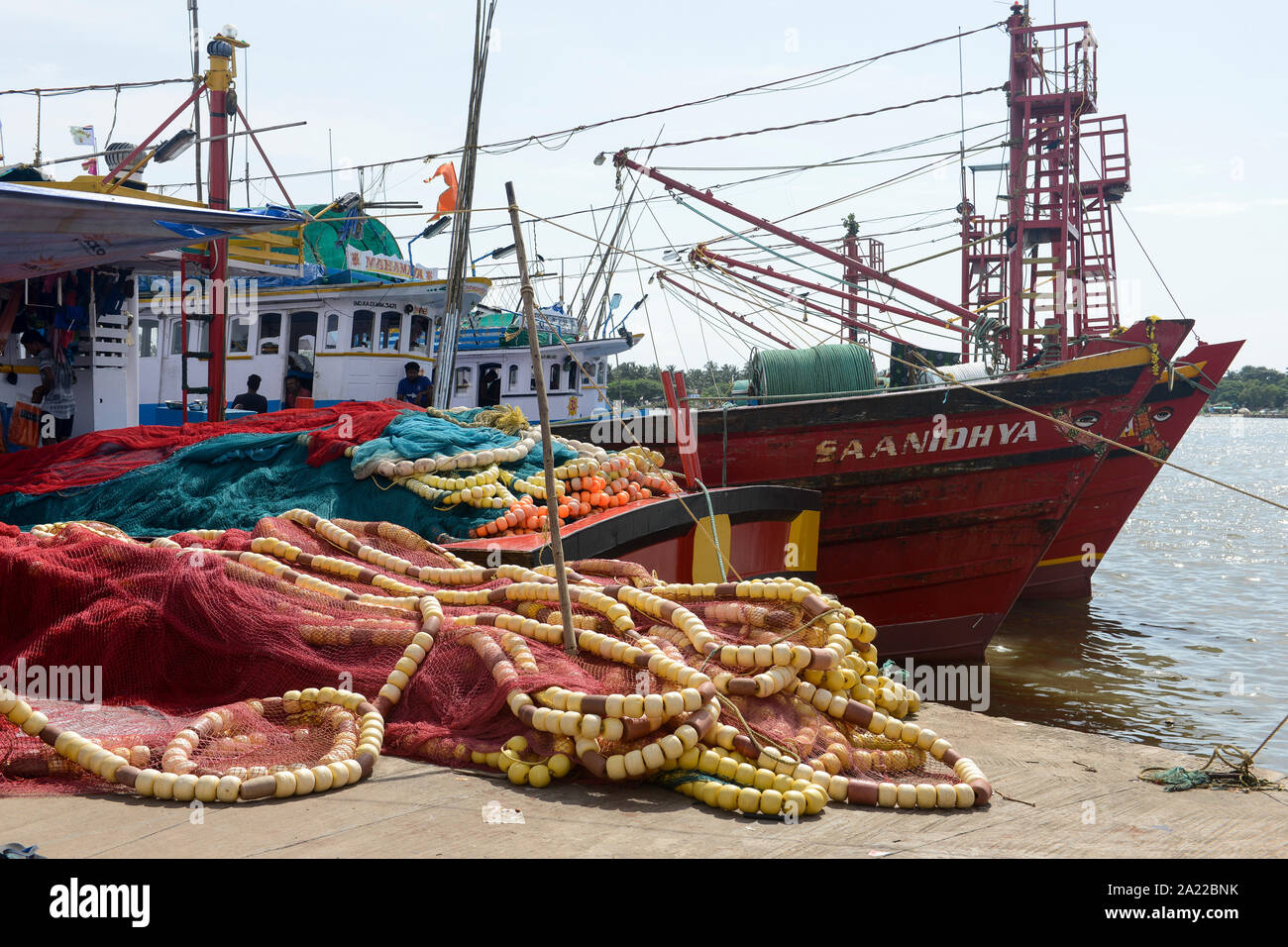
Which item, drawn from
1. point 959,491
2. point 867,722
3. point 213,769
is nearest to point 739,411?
point 959,491

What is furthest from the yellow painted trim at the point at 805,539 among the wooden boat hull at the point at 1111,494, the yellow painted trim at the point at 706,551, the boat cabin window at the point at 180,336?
the boat cabin window at the point at 180,336

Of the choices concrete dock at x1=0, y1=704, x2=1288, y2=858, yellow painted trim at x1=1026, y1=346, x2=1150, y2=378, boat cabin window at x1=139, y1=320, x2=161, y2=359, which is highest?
boat cabin window at x1=139, y1=320, x2=161, y2=359

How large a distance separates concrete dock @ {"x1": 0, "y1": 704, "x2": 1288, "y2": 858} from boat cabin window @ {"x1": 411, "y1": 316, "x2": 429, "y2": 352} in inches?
412

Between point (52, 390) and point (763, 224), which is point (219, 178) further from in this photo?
point (763, 224)

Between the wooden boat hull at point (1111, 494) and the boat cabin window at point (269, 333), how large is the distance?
11.1 meters

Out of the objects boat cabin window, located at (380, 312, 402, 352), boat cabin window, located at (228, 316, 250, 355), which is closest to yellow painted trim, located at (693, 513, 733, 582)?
boat cabin window, located at (380, 312, 402, 352)

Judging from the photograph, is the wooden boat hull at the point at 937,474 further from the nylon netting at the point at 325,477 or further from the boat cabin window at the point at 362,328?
the boat cabin window at the point at 362,328

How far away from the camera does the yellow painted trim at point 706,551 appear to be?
23.7 ft

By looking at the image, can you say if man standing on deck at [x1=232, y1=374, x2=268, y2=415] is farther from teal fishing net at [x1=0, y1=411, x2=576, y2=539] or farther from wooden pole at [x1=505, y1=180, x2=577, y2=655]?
wooden pole at [x1=505, y1=180, x2=577, y2=655]

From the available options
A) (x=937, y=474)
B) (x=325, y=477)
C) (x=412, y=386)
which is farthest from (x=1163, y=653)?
(x=325, y=477)

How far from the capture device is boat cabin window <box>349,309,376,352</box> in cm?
1307

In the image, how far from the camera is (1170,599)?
17016 mm
